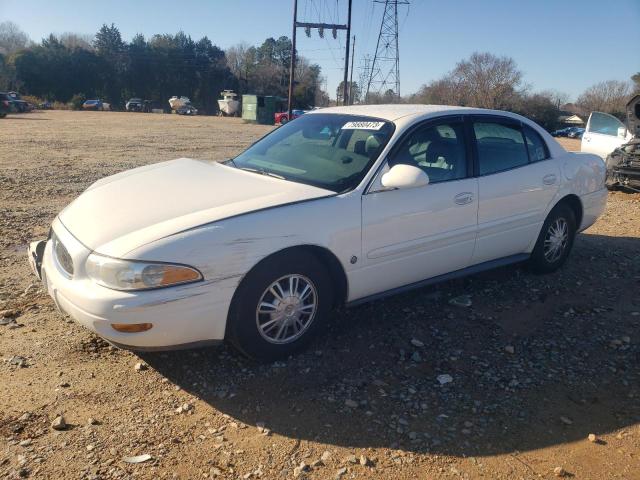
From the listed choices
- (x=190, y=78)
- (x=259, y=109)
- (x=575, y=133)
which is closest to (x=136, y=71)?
(x=190, y=78)

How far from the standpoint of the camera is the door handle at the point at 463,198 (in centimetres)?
405

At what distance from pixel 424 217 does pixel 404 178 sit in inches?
17.3

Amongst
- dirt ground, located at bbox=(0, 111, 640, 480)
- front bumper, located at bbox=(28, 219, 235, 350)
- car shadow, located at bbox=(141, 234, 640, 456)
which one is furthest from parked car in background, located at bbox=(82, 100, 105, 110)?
front bumper, located at bbox=(28, 219, 235, 350)

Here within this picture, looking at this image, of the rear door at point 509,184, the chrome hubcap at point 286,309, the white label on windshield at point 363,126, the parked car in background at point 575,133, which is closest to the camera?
the chrome hubcap at point 286,309

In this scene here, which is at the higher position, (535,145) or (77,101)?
(77,101)

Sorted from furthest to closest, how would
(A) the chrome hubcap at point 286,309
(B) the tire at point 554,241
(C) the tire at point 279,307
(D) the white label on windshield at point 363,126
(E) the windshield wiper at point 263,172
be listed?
(B) the tire at point 554,241
(D) the white label on windshield at point 363,126
(E) the windshield wiper at point 263,172
(A) the chrome hubcap at point 286,309
(C) the tire at point 279,307

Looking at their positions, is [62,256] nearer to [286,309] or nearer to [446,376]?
[286,309]

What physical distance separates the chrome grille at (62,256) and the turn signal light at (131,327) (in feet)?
1.74

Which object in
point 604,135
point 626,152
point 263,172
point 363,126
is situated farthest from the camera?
point 604,135

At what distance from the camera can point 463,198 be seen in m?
4.10

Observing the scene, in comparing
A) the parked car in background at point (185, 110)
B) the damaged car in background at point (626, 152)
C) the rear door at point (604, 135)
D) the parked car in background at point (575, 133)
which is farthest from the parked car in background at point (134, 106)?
the damaged car in background at point (626, 152)

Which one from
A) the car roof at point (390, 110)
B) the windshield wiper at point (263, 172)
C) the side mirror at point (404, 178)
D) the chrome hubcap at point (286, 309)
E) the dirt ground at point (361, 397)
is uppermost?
the car roof at point (390, 110)

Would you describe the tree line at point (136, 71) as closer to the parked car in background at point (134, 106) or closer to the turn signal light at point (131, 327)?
the parked car in background at point (134, 106)

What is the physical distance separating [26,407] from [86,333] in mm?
845
